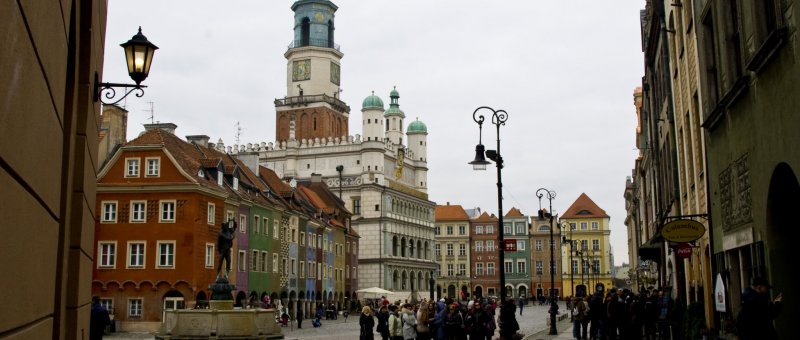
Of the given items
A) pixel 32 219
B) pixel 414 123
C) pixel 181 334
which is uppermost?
pixel 414 123

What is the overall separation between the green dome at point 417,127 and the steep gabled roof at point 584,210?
3023 cm

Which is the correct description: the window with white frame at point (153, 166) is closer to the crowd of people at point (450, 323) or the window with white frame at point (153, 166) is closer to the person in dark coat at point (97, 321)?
the crowd of people at point (450, 323)

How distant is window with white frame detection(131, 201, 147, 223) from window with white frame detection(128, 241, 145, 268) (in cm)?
124

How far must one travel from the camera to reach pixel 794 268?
1030 centimetres

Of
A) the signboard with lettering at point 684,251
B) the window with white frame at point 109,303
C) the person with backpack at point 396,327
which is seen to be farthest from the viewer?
the window with white frame at point 109,303

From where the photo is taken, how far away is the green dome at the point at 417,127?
370ft

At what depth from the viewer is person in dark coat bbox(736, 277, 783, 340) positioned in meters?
9.00

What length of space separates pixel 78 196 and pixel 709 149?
11525 mm

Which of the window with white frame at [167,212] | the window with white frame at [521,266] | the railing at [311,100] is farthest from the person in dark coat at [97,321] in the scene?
the window with white frame at [521,266]

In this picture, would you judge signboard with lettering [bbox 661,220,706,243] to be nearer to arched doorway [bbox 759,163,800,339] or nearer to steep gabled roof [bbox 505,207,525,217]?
arched doorway [bbox 759,163,800,339]

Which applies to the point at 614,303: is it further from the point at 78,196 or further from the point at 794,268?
the point at 78,196

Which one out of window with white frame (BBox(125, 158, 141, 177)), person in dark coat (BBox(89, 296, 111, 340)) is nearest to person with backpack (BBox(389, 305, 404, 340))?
person in dark coat (BBox(89, 296, 111, 340))

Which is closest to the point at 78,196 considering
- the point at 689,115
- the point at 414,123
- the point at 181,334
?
the point at 689,115

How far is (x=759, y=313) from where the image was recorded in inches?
355
